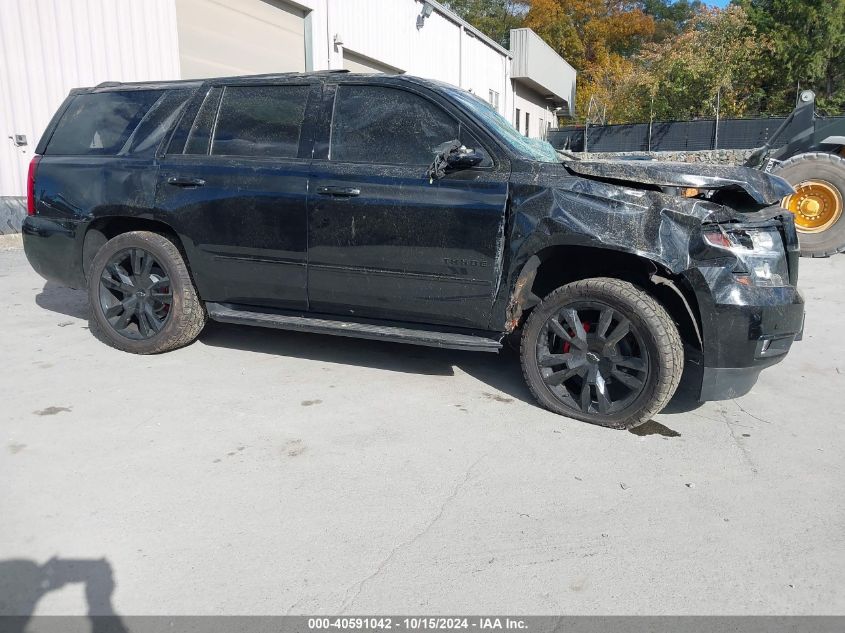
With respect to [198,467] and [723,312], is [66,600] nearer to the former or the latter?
[198,467]

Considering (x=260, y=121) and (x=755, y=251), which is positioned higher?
(x=260, y=121)

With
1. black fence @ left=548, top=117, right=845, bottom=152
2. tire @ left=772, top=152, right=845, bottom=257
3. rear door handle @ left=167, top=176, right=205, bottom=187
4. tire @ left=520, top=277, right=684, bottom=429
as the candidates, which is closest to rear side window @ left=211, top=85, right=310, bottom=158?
rear door handle @ left=167, top=176, right=205, bottom=187

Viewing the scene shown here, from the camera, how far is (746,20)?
3131cm

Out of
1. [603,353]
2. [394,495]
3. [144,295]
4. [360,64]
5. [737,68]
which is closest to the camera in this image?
[394,495]

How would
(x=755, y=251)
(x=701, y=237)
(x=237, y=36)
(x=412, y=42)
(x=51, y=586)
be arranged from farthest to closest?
1. (x=412, y=42)
2. (x=237, y=36)
3. (x=755, y=251)
4. (x=701, y=237)
5. (x=51, y=586)

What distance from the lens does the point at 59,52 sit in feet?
33.9

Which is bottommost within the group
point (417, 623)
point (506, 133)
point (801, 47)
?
point (417, 623)

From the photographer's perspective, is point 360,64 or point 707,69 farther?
point 707,69

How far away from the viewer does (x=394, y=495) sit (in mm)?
3113

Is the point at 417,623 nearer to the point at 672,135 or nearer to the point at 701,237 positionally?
the point at 701,237

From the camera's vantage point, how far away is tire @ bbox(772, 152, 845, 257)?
344 inches

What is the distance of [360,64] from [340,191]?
45.9 ft

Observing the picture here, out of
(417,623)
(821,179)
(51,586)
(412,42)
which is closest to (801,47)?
(412,42)

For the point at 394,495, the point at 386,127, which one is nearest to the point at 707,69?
the point at 386,127
